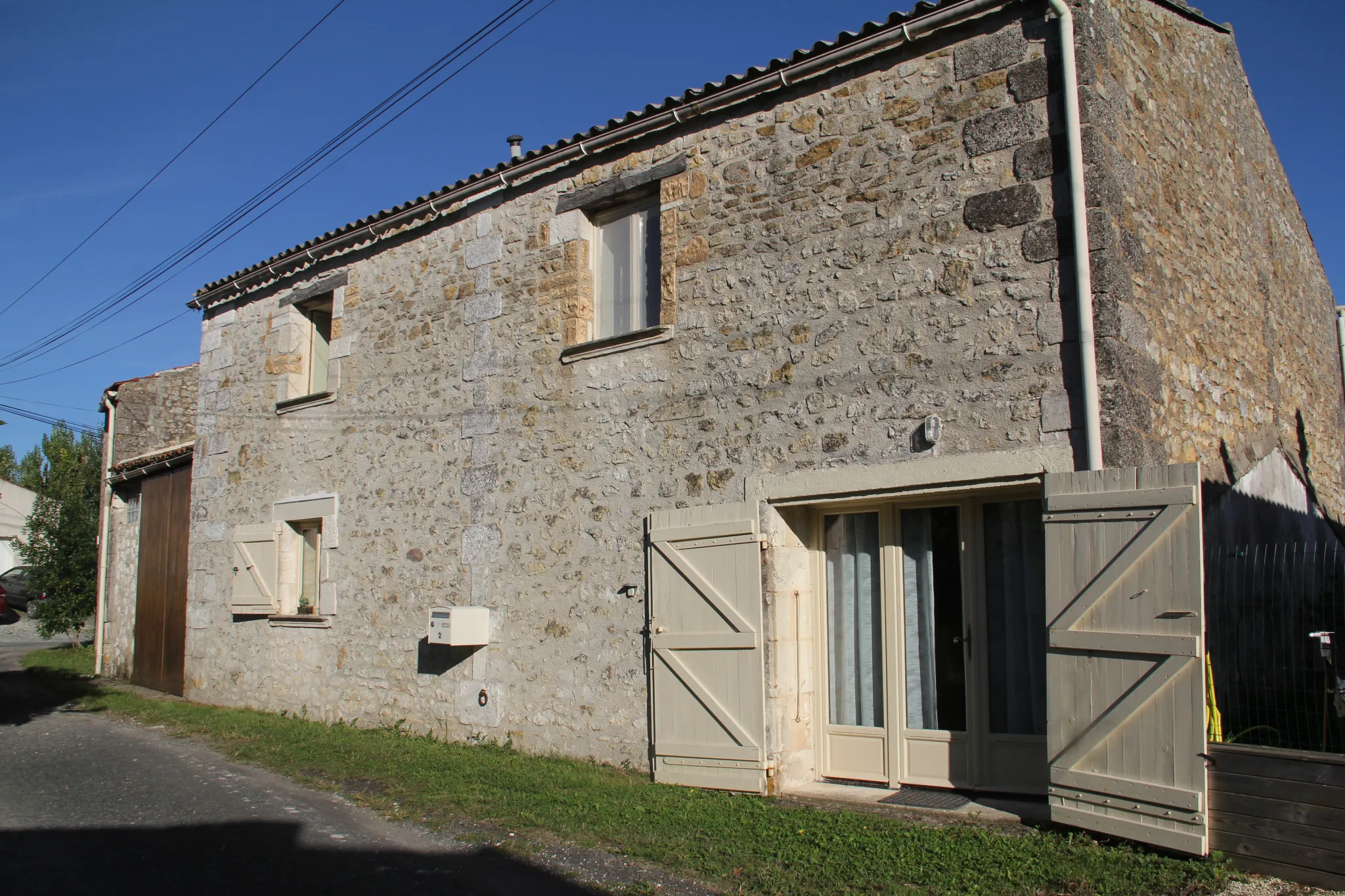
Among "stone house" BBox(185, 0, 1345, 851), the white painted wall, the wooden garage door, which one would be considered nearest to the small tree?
the wooden garage door

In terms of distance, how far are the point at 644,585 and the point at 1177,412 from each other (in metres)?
3.41

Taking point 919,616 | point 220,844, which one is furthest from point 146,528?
point 919,616

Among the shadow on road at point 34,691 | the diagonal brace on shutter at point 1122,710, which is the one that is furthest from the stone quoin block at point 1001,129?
the shadow on road at point 34,691

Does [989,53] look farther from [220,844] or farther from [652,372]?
[220,844]

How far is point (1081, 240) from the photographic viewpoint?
200 inches

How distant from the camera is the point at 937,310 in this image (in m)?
5.56

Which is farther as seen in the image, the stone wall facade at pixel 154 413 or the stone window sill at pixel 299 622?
the stone wall facade at pixel 154 413

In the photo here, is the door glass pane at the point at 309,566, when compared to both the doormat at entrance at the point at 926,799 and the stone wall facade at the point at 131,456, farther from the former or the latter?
the doormat at entrance at the point at 926,799

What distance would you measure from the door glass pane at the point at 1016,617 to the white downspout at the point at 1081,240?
0.70m

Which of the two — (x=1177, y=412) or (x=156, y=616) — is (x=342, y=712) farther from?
(x=1177, y=412)

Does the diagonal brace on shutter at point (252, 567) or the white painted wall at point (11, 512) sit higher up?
the white painted wall at point (11, 512)

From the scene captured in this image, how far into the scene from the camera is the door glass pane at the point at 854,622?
6.00 meters

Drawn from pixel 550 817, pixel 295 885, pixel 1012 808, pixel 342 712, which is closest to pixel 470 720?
pixel 342 712

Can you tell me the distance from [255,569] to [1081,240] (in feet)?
26.5
